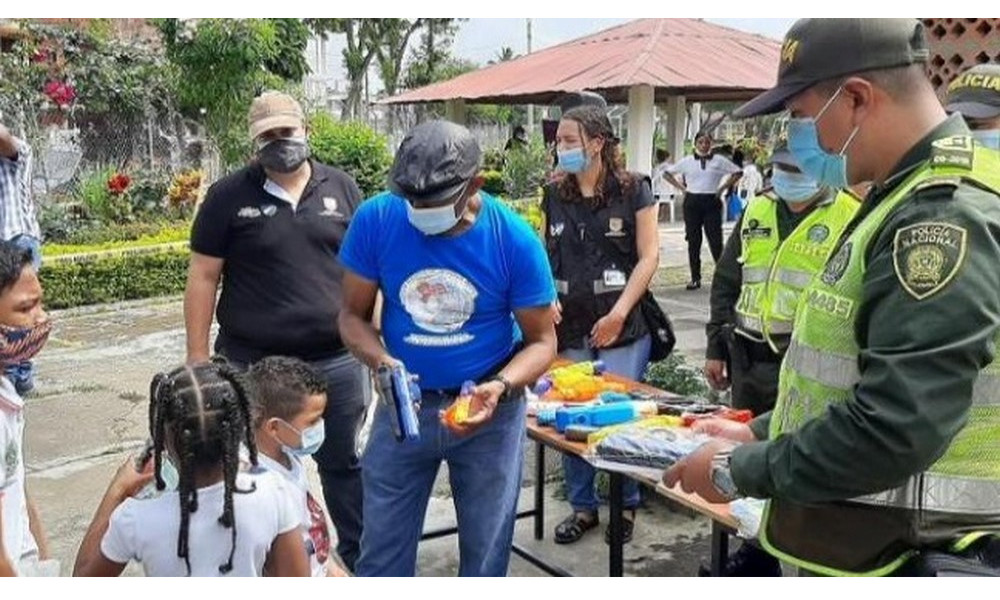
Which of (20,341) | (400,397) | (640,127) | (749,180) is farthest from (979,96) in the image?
(640,127)

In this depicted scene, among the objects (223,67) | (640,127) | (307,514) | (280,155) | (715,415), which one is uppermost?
(223,67)

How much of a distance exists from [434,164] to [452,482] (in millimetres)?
922

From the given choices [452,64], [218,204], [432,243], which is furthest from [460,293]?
[452,64]

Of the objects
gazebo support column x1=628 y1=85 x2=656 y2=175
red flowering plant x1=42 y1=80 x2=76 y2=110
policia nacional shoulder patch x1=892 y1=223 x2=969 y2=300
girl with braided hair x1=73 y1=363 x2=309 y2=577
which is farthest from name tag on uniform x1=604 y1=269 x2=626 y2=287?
red flowering plant x1=42 y1=80 x2=76 y2=110

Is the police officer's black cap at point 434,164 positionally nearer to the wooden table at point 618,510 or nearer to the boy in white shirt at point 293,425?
the boy in white shirt at point 293,425

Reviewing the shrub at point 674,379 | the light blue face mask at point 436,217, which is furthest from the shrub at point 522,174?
the light blue face mask at point 436,217

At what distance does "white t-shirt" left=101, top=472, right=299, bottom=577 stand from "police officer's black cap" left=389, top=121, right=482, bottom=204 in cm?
85

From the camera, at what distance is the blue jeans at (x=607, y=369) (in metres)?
4.09

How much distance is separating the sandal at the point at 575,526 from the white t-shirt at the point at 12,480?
84.6 inches

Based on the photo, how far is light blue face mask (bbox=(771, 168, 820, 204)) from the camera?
3250 millimetres

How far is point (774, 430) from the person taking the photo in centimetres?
185

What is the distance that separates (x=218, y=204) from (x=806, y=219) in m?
1.94

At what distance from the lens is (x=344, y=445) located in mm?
3551

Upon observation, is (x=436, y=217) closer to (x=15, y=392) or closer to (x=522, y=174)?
(x=15, y=392)
